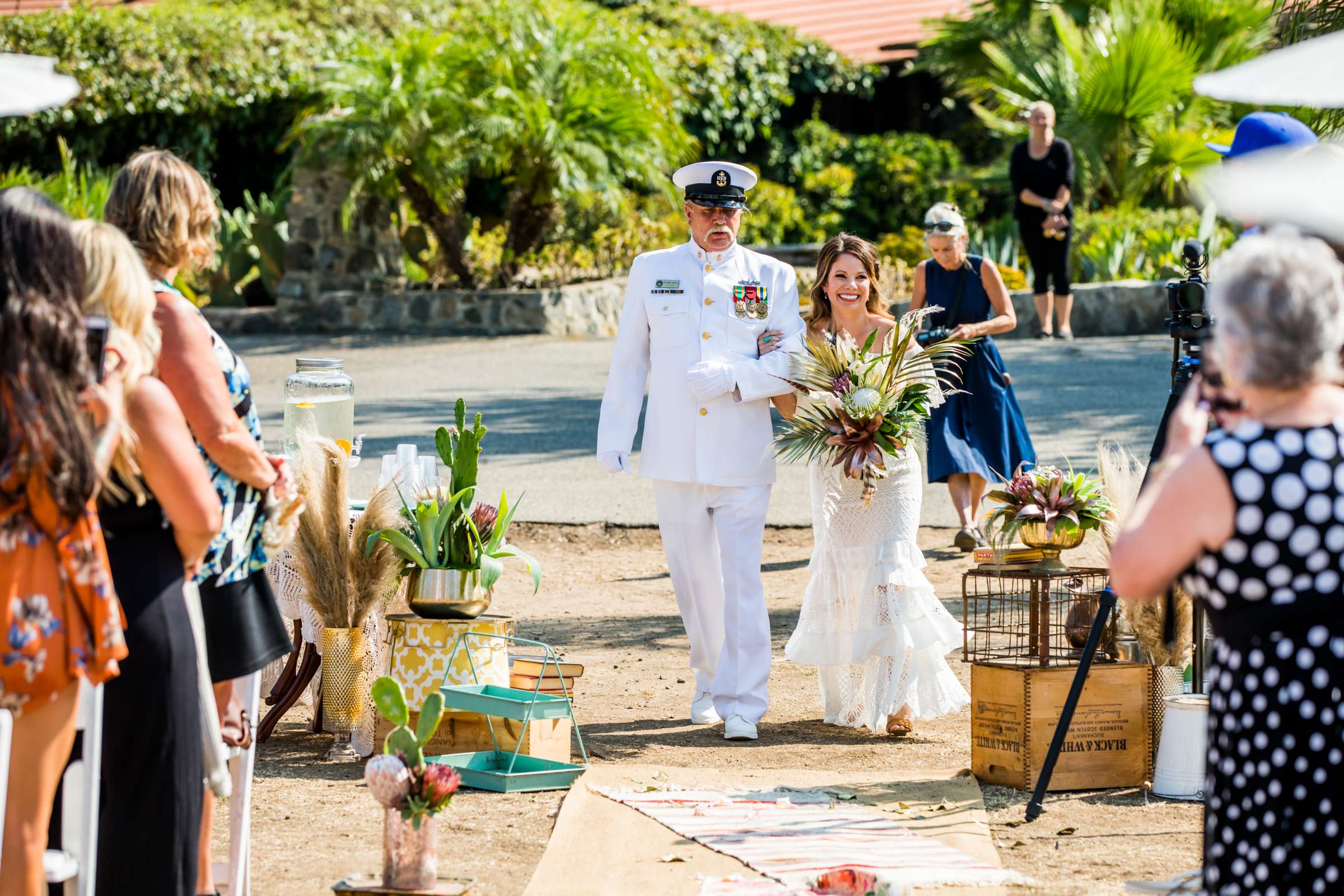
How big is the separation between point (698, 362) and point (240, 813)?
8.99ft

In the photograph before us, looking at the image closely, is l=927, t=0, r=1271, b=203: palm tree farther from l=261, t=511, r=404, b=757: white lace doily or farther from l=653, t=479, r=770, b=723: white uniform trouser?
l=261, t=511, r=404, b=757: white lace doily

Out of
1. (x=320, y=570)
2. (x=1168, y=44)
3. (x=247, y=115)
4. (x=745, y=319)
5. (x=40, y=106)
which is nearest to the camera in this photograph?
(x=40, y=106)

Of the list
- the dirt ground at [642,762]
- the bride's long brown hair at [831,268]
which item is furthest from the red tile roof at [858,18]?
the bride's long brown hair at [831,268]

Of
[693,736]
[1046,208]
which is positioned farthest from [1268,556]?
[1046,208]

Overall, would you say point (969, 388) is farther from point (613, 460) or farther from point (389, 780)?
point (389, 780)

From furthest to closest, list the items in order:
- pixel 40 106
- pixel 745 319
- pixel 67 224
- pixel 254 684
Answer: pixel 745 319 < pixel 254 684 < pixel 40 106 < pixel 67 224

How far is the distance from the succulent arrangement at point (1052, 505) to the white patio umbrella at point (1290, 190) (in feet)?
5.90

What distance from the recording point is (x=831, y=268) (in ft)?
20.6

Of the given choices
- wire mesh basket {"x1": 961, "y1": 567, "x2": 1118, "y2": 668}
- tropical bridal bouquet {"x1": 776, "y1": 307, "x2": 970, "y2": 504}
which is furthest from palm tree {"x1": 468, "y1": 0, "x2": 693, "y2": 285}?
wire mesh basket {"x1": 961, "y1": 567, "x2": 1118, "y2": 668}

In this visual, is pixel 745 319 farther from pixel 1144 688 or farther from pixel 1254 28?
pixel 1254 28

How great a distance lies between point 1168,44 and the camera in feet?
62.1

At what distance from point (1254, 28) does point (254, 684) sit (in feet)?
54.1

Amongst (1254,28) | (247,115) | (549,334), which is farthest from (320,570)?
(247,115)

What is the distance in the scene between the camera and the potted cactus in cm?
376
